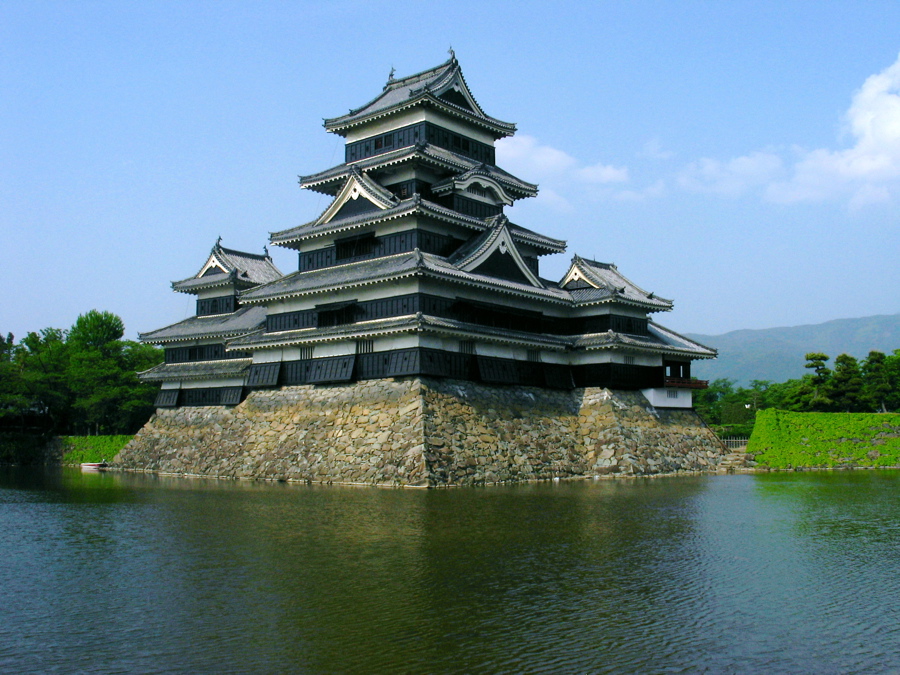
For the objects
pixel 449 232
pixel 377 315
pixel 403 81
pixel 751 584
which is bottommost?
pixel 751 584

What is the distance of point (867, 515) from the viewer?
21.5m

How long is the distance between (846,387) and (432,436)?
36.4 m

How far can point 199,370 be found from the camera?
4384cm

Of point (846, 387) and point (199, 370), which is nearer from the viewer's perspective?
point (199, 370)

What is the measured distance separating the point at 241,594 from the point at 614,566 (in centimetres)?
657

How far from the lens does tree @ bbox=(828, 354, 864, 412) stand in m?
54.1

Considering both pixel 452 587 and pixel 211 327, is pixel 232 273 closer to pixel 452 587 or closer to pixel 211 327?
pixel 211 327

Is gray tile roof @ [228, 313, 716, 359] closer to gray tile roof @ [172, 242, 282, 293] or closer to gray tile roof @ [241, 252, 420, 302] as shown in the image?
gray tile roof @ [241, 252, 420, 302]

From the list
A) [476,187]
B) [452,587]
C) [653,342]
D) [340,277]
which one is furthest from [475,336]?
[452,587]

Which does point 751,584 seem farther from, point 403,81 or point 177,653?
point 403,81

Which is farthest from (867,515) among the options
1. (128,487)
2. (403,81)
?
(403,81)

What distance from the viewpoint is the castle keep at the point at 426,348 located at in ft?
105

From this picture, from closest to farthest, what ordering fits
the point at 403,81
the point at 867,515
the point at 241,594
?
the point at 241,594 → the point at 867,515 → the point at 403,81

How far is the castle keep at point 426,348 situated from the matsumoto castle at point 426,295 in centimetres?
10
